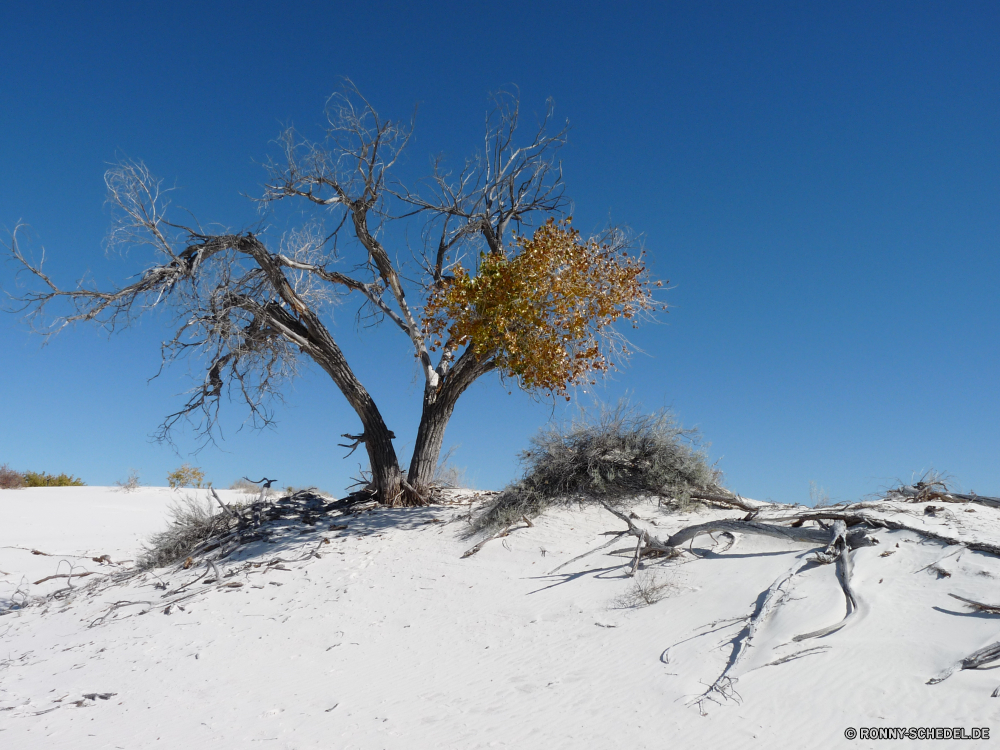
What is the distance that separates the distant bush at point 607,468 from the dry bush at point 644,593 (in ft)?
10.9

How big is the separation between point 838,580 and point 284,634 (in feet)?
18.4

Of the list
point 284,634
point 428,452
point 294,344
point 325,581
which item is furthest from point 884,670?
point 294,344

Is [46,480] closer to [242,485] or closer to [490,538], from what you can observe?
[242,485]

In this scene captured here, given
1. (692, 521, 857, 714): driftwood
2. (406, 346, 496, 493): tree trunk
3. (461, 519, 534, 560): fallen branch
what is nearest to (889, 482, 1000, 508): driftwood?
(692, 521, 857, 714): driftwood

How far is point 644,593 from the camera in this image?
239 inches

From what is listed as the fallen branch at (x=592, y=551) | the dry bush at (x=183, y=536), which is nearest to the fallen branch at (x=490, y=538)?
the fallen branch at (x=592, y=551)

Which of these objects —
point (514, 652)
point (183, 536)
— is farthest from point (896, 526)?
point (183, 536)

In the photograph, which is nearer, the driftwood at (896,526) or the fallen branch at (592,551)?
the driftwood at (896,526)

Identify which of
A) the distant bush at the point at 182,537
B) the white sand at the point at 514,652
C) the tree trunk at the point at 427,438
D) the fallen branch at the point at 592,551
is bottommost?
the white sand at the point at 514,652

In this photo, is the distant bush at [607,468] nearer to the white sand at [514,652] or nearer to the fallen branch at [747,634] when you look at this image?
the white sand at [514,652]

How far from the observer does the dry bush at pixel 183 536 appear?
11.0 metres

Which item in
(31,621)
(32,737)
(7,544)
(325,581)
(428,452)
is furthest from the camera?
(7,544)

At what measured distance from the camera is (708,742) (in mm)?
3787

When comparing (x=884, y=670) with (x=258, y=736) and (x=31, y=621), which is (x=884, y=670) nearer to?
(x=258, y=736)
